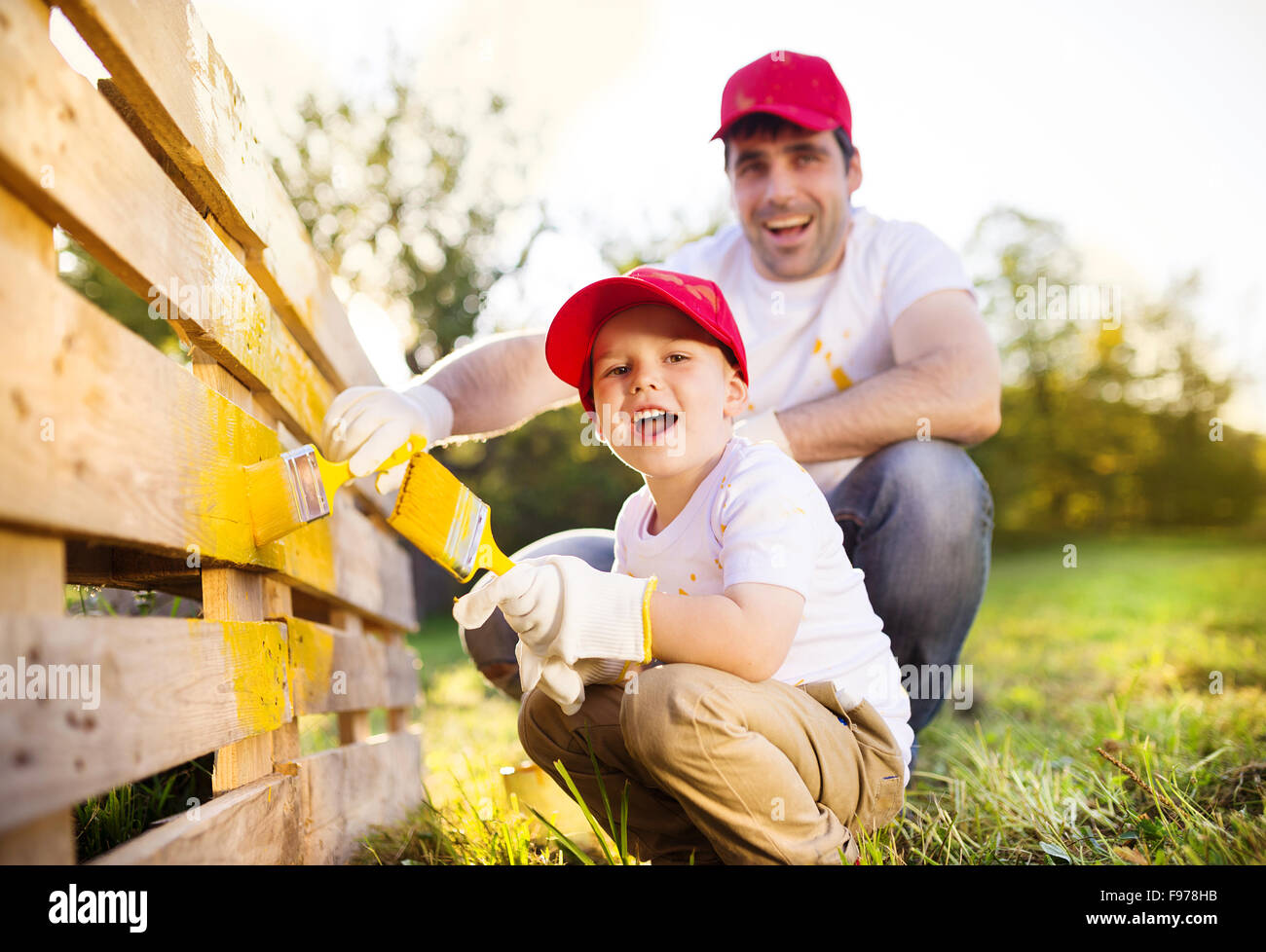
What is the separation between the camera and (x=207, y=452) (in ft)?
4.92

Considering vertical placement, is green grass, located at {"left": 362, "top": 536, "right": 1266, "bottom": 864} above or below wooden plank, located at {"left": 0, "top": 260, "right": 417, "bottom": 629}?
below

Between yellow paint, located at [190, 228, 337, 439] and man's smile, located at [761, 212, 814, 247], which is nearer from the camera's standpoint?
yellow paint, located at [190, 228, 337, 439]

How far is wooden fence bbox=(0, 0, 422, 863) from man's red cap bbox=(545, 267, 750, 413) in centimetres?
61

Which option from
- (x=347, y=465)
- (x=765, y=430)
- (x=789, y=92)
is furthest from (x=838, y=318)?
(x=347, y=465)

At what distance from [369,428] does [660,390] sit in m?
0.57

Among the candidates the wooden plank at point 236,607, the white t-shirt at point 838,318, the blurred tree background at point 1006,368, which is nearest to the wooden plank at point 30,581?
the wooden plank at point 236,607

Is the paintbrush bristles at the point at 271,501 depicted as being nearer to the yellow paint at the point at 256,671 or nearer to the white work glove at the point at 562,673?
the yellow paint at the point at 256,671

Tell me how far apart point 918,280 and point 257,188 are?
1.76m

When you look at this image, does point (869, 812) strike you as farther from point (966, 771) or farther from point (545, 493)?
point (545, 493)

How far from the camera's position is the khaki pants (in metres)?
1.61

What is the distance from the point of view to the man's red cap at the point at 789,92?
2682 millimetres

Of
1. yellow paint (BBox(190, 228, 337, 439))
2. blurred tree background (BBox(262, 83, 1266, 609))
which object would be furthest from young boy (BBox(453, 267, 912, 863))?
blurred tree background (BBox(262, 83, 1266, 609))

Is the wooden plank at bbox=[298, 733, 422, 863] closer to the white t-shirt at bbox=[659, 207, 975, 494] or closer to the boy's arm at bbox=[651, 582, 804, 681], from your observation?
the boy's arm at bbox=[651, 582, 804, 681]

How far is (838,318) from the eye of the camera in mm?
2854
